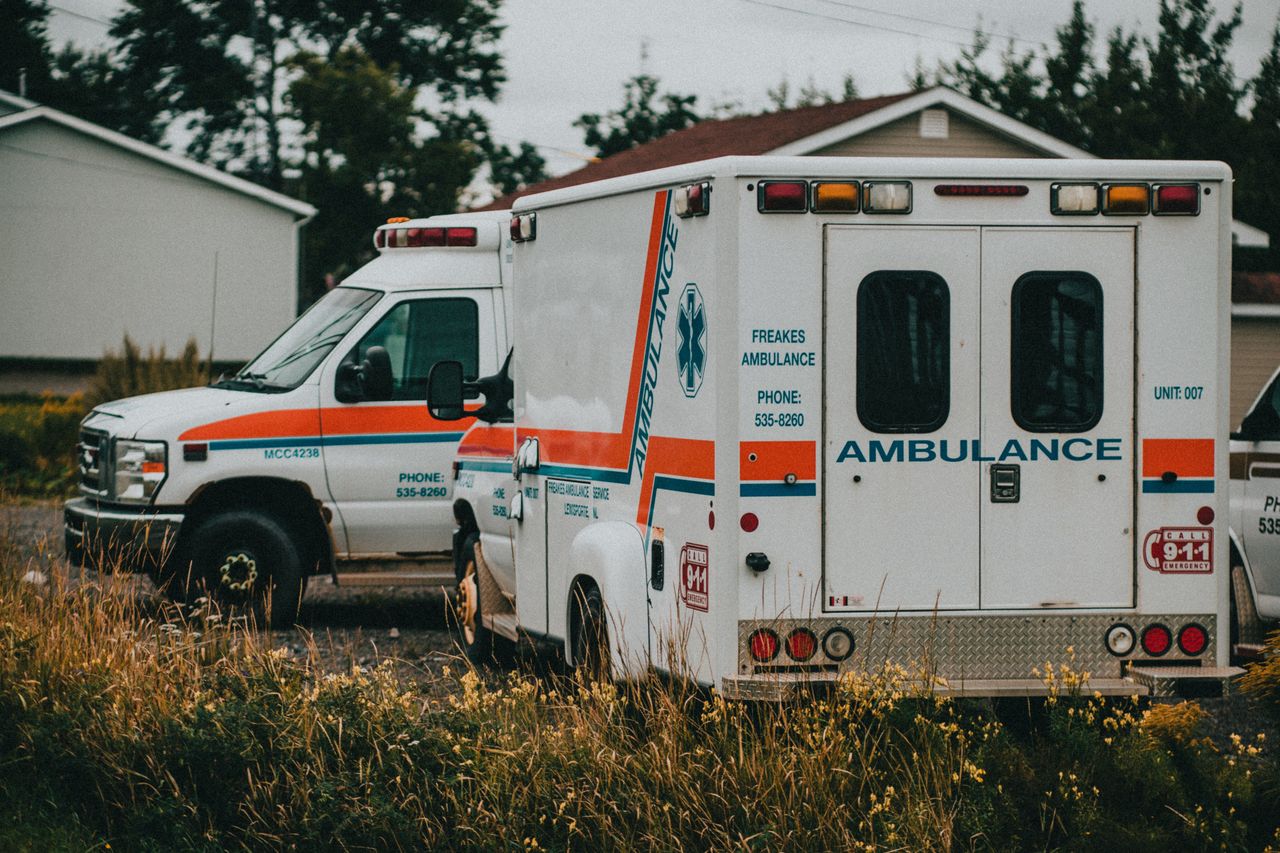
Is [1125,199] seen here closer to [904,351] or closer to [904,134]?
[904,351]

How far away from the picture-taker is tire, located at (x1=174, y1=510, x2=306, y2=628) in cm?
1135

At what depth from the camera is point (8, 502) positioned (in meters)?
10.8

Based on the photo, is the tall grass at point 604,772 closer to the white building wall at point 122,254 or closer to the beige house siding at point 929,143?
the beige house siding at point 929,143

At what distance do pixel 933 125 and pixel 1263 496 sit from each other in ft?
44.8

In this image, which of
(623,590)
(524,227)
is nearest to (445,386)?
(524,227)

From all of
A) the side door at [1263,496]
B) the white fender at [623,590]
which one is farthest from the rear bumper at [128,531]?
the side door at [1263,496]

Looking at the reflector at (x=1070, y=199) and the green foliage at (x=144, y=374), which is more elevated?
the reflector at (x=1070, y=199)

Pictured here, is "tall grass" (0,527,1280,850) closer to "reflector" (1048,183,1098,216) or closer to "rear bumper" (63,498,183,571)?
"reflector" (1048,183,1098,216)

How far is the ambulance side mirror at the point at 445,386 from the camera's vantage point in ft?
31.5

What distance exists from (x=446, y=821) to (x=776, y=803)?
1164 mm

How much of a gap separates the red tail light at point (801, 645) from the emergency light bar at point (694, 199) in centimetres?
170

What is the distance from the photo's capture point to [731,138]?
2461 centimetres

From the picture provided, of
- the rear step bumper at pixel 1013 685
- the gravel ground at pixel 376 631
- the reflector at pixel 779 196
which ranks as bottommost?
the gravel ground at pixel 376 631

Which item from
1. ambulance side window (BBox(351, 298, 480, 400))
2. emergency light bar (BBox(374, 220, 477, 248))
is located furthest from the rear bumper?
emergency light bar (BBox(374, 220, 477, 248))
